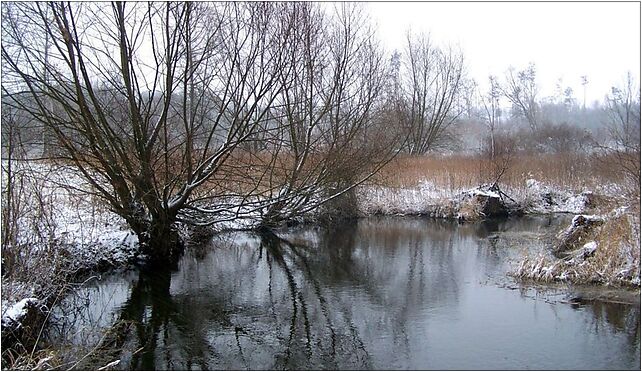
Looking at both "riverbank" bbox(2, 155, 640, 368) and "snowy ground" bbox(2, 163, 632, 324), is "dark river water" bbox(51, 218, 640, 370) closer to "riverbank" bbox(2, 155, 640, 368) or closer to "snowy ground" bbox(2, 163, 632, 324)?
"riverbank" bbox(2, 155, 640, 368)

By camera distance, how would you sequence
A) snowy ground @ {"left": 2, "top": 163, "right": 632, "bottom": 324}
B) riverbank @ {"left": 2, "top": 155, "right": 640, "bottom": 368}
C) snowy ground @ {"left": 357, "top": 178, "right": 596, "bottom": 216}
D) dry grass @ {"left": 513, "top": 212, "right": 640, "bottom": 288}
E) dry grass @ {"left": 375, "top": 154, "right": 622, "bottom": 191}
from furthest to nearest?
1. dry grass @ {"left": 375, "top": 154, "right": 622, "bottom": 191}
2. snowy ground @ {"left": 357, "top": 178, "right": 596, "bottom": 216}
3. dry grass @ {"left": 513, "top": 212, "right": 640, "bottom": 288}
4. snowy ground @ {"left": 2, "top": 163, "right": 632, "bottom": 324}
5. riverbank @ {"left": 2, "top": 155, "right": 640, "bottom": 368}

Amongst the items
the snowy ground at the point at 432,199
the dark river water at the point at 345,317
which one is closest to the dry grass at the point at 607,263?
the dark river water at the point at 345,317

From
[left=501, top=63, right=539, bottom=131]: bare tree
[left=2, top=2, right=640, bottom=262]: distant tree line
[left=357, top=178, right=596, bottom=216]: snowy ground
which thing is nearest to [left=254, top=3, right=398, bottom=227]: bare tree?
[left=2, top=2, right=640, bottom=262]: distant tree line

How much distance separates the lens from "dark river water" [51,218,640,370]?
648 centimetres

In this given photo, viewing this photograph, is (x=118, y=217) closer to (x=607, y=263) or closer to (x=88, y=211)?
(x=88, y=211)

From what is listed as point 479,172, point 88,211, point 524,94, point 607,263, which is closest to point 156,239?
point 88,211

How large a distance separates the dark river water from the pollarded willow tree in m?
1.35

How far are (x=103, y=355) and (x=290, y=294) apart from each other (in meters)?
3.47

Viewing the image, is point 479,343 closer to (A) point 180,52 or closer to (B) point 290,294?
(B) point 290,294

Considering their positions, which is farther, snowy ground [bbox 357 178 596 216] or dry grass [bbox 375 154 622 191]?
dry grass [bbox 375 154 622 191]

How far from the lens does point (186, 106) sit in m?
10.6

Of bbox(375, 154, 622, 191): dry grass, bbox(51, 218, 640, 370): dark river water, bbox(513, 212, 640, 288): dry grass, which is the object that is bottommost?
bbox(51, 218, 640, 370): dark river water

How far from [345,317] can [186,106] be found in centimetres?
510

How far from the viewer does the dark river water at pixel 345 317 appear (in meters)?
6.48
